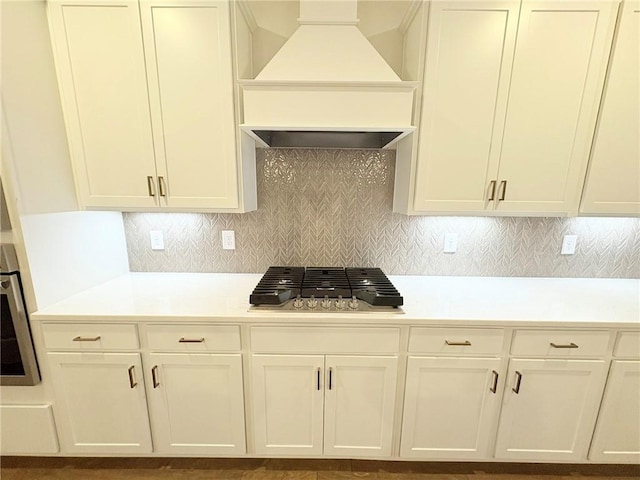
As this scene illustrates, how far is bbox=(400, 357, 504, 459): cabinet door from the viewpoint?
138 cm

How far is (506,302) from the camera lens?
1.51 metres

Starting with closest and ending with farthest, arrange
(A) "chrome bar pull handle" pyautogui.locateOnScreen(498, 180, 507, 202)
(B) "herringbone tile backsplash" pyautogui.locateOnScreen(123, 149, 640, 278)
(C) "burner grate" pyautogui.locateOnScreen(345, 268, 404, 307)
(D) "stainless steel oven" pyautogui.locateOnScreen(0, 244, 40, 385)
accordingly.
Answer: (D) "stainless steel oven" pyautogui.locateOnScreen(0, 244, 40, 385) → (C) "burner grate" pyautogui.locateOnScreen(345, 268, 404, 307) → (A) "chrome bar pull handle" pyautogui.locateOnScreen(498, 180, 507, 202) → (B) "herringbone tile backsplash" pyautogui.locateOnScreen(123, 149, 640, 278)

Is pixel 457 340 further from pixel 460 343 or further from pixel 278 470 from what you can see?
pixel 278 470

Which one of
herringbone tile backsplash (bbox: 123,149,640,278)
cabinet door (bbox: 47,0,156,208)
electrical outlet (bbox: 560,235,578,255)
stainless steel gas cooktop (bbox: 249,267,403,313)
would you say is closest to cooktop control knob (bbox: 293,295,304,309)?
stainless steel gas cooktop (bbox: 249,267,403,313)

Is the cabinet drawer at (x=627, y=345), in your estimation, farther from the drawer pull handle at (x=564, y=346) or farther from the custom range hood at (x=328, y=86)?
the custom range hood at (x=328, y=86)

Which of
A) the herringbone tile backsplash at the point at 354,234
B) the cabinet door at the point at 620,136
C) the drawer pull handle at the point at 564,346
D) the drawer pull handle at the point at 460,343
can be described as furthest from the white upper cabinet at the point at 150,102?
the cabinet door at the point at 620,136

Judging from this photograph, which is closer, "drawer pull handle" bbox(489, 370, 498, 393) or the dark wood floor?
"drawer pull handle" bbox(489, 370, 498, 393)

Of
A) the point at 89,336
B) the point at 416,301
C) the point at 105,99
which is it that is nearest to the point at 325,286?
the point at 416,301

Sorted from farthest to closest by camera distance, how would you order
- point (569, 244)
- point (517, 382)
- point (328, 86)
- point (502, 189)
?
point (569, 244)
point (502, 189)
point (517, 382)
point (328, 86)

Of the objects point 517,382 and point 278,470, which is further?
point 278,470

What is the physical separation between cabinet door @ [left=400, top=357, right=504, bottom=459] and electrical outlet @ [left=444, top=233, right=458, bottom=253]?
0.73 m

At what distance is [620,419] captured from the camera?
143cm

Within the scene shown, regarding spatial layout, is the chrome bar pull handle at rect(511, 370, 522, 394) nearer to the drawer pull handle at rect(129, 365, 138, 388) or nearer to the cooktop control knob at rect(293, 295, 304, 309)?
the cooktop control knob at rect(293, 295, 304, 309)

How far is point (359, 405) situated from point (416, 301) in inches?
24.4
